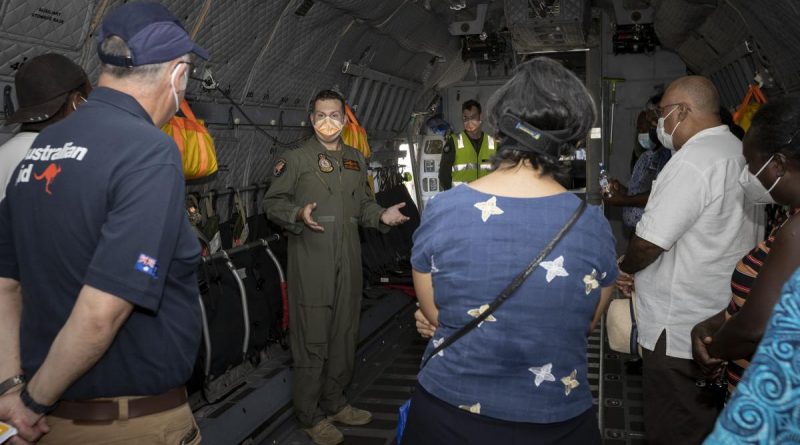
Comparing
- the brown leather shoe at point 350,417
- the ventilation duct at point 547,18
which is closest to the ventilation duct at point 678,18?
the ventilation duct at point 547,18

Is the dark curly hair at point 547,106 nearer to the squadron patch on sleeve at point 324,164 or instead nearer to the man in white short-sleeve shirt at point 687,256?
the man in white short-sleeve shirt at point 687,256

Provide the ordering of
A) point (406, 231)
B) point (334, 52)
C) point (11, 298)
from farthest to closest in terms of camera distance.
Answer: point (406, 231), point (334, 52), point (11, 298)

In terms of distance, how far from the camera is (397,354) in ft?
20.2

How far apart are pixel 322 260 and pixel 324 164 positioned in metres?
0.64

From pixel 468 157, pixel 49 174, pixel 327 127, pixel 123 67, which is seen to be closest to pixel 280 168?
pixel 327 127

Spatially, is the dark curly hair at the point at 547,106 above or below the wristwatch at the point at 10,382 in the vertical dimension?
above

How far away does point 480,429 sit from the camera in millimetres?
1787

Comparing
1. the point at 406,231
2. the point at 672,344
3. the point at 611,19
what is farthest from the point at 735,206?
the point at 611,19

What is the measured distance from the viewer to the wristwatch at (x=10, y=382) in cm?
184

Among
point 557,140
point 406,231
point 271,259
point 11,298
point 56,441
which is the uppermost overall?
point 557,140

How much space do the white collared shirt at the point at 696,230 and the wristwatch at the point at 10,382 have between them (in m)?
2.36

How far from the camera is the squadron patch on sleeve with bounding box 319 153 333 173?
14.3 feet

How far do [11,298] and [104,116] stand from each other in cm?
67

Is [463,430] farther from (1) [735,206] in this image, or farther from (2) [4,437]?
(1) [735,206]
